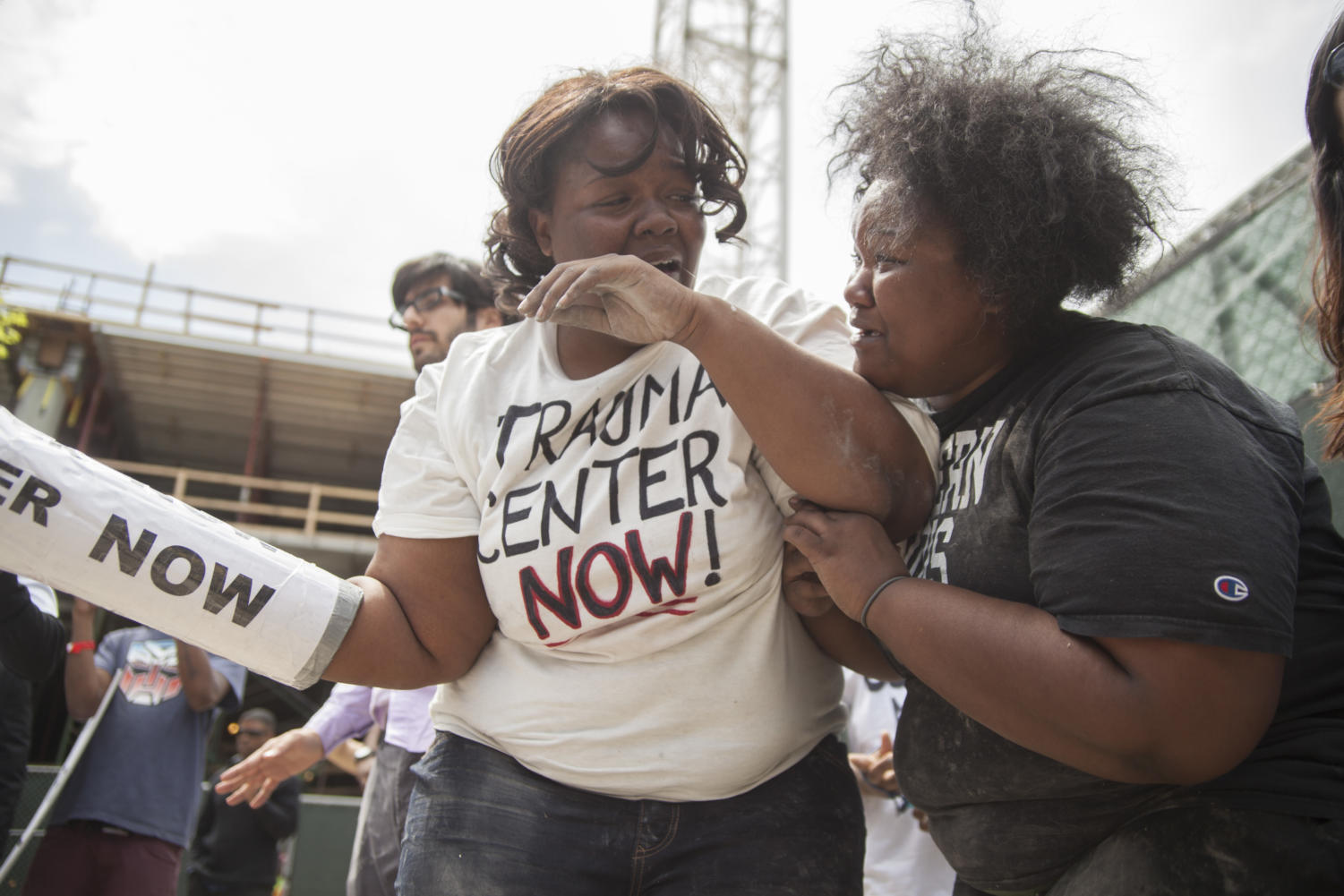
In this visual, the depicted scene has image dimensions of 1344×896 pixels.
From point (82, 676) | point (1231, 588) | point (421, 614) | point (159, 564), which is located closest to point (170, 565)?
point (159, 564)

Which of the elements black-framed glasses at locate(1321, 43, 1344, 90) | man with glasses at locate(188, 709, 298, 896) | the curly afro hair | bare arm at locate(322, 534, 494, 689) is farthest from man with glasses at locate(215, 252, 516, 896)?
man with glasses at locate(188, 709, 298, 896)

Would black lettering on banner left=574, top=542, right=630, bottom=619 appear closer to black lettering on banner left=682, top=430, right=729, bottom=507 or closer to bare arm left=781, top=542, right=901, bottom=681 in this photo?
black lettering on banner left=682, top=430, right=729, bottom=507

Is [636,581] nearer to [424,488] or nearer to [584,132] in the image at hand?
[424,488]

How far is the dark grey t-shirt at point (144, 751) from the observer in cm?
429

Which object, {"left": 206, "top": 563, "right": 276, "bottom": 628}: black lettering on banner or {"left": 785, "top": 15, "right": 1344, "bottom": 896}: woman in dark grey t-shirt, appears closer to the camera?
{"left": 785, "top": 15, "right": 1344, "bottom": 896}: woman in dark grey t-shirt

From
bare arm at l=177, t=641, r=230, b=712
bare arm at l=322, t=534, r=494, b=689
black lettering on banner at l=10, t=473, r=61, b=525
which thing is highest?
black lettering on banner at l=10, t=473, r=61, b=525

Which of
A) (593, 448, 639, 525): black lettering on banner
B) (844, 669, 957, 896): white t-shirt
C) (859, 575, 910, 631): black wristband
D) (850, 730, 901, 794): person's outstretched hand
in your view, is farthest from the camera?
(844, 669, 957, 896): white t-shirt

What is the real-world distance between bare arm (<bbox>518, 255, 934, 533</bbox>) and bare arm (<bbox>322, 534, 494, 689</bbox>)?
53 cm

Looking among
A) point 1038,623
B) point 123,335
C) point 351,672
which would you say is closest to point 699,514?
point 1038,623

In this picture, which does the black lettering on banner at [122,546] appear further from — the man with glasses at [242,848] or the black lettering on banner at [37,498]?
the man with glasses at [242,848]

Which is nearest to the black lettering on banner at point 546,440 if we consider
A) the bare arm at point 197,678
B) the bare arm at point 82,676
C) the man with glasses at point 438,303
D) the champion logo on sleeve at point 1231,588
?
the champion logo on sleeve at point 1231,588

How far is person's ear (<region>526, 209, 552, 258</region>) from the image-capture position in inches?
82.0

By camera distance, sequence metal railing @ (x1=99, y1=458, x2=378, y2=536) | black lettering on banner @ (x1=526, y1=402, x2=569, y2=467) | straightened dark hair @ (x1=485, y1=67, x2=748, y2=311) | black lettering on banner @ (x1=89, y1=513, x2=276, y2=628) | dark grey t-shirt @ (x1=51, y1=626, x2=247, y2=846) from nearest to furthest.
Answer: black lettering on banner @ (x1=89, y1=513, x2=276, y2=628) < black lettering on banner @ (x1=526, y1=402, x2=569, y2=467) < straightened dark hair @ (x1=485, y1=67, x2=748, y2=311) < dark grey t-shirt @ (x1=51, y1=626, x2=247, y2=846) < metal railing @ (x1=99, y1=458, x2=378, y2=536)

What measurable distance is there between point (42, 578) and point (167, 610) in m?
0.18
